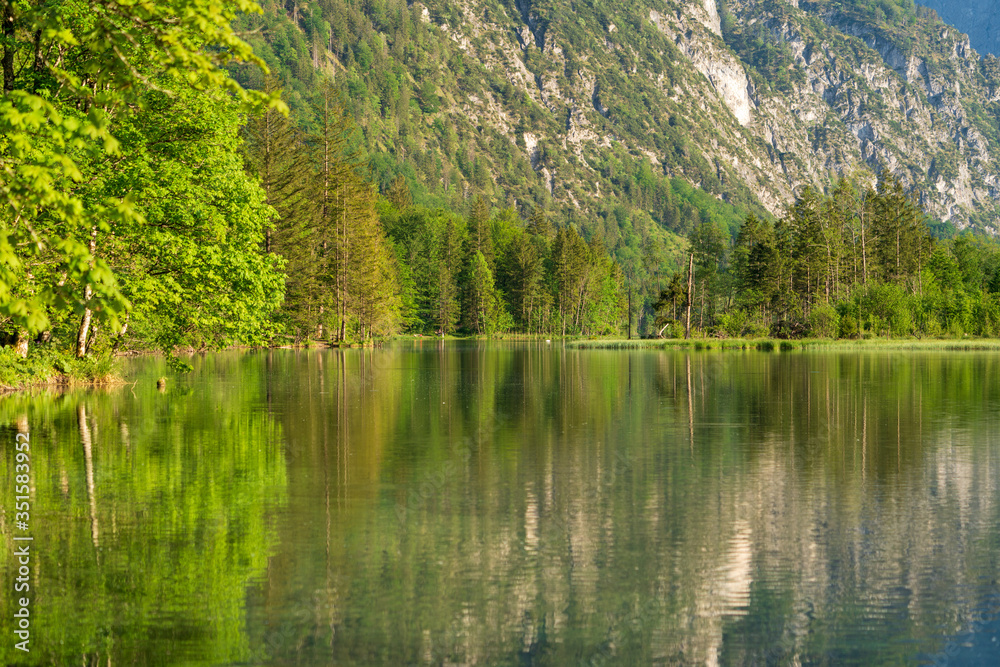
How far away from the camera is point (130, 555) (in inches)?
396

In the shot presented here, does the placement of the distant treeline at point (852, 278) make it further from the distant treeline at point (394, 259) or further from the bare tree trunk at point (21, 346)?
the bare tree trunk at point (21, 346)

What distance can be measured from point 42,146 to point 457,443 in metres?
12.6

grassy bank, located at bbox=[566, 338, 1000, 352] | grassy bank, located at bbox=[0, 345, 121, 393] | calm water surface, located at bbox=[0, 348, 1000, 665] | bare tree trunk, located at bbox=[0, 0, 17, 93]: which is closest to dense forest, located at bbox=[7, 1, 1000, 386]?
bare tree trunk, located at bbox=[0, 0, 17, 93]

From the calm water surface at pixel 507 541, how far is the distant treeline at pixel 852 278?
3209 inches

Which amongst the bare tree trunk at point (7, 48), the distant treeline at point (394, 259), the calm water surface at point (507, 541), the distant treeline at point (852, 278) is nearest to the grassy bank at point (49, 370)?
the calm water surface at point (507, 541)

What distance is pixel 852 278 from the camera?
134 metres

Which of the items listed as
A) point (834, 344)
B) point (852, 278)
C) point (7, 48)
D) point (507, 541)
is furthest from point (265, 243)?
point (852, 278)

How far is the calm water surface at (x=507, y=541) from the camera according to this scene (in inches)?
302

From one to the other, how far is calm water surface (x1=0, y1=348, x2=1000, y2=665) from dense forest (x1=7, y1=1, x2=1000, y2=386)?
2.81 meters

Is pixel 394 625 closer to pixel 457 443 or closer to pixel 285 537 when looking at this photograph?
pixel 285 537

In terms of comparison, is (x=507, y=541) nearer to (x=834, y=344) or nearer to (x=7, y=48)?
(x=7, y=48)

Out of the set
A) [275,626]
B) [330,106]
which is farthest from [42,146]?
[330,106]

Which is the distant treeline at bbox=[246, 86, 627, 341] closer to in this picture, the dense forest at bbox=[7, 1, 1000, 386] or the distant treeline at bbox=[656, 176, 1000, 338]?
the dense forest at bbox=[7, 1, 1000, 386]

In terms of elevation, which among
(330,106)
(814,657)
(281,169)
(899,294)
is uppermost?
(330,106)
